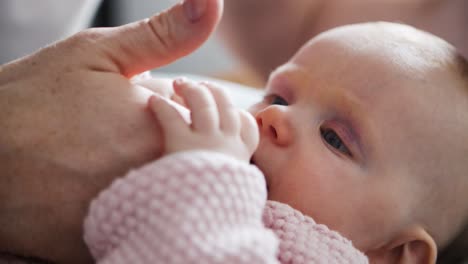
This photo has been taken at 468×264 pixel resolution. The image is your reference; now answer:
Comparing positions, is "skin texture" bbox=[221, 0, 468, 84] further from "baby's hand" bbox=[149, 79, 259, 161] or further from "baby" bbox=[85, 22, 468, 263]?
"baby's hand" bbox=[149, 79, 259, 161]

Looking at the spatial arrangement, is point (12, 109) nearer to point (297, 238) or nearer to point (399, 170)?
point (297, 238)

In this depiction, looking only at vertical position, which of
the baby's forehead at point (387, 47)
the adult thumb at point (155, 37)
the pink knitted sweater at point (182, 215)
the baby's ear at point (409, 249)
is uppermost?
the adult thumb at point (155, 37)

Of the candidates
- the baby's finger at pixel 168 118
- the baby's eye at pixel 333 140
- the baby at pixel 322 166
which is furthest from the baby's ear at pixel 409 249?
the baby's finger at pixel 168 118

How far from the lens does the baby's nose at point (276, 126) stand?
78cm

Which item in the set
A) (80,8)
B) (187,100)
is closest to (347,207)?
(187,100)

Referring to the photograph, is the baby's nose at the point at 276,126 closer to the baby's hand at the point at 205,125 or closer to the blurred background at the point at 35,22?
the baby's hand at the point at 205,125

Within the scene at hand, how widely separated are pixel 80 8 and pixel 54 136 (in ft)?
3.18

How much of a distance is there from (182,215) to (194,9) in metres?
0.24

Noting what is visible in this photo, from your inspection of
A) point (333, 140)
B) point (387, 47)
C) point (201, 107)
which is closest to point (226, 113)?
point (201, 107)

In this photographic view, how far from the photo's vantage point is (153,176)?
1.86ft

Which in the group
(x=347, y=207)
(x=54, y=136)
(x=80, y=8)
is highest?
(x=54, y=136)

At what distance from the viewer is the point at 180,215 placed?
21.7 inches

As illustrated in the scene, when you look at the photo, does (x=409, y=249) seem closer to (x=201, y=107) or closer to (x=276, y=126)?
(x=276, y=126)

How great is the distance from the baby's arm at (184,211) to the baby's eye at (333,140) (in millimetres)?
237
